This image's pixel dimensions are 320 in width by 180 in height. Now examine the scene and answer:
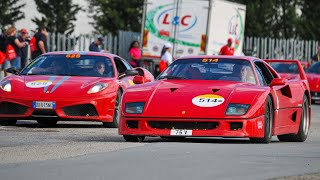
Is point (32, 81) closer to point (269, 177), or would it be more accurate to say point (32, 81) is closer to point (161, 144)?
point (161, 144)

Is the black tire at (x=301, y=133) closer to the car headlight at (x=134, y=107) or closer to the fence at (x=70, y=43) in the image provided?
the car headlight at (x=134, y=107)

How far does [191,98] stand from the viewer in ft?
47.9

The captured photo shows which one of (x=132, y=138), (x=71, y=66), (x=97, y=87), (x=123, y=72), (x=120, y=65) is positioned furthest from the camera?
(x=120, y=65)

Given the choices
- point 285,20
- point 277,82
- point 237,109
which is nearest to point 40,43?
point 277,82

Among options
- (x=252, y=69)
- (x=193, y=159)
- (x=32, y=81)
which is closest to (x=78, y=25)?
(x=32, y=81)

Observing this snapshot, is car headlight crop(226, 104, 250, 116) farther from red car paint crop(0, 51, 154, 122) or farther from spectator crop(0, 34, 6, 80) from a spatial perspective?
spectator crop(0, 34, 6, 80)

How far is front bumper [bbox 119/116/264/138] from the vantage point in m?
14.3

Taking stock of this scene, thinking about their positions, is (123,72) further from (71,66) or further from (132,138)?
(132,138)

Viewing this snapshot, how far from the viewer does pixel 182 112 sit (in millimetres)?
14477

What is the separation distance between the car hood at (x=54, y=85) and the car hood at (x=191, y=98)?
159 inches

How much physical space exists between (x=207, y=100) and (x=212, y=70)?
135cm

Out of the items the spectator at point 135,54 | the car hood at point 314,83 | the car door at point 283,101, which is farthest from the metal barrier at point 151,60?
the car door at point 283,101

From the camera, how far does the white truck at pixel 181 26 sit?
134 ft

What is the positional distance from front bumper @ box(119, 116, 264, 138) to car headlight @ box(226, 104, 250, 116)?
0.10 meters
